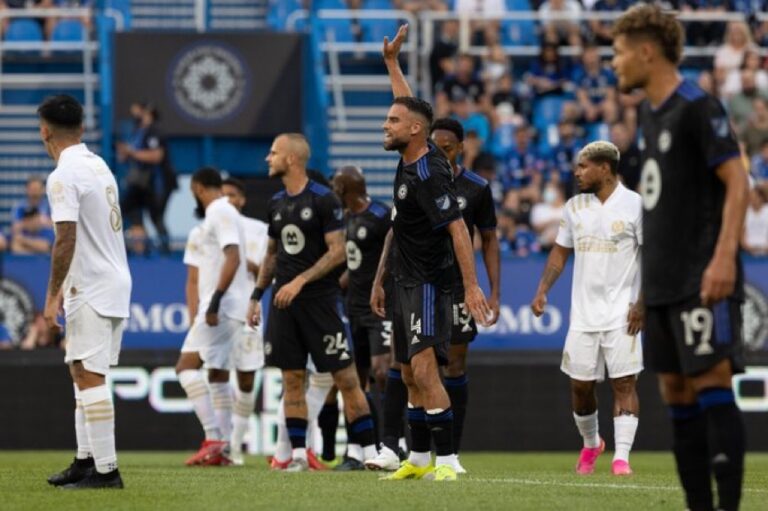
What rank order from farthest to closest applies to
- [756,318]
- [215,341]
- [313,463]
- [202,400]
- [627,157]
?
[627,157]
[756,318]
[215,341]
[202,400]
[313,463]

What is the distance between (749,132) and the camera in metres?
24.1

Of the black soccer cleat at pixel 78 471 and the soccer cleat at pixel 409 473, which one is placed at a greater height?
the black soccer cleat at pixel 78 471

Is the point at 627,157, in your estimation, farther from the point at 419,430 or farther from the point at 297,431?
the point at 419,430

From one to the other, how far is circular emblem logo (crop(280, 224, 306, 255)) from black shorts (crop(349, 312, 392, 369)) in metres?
1.40

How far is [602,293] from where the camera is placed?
1291cm

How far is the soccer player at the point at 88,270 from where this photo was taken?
9742 millimetres

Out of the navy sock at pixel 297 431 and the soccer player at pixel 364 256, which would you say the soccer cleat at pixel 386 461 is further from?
the soccer player at pixel 364 256

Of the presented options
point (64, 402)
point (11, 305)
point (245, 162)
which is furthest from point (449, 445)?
point (245, 162)

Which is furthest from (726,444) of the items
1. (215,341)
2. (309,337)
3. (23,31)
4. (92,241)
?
(23,31)

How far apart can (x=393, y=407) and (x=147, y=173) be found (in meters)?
12.0

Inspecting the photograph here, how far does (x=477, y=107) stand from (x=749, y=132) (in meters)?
4.08

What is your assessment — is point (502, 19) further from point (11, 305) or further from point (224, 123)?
point (11, 305)

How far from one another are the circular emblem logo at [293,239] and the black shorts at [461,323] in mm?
1500

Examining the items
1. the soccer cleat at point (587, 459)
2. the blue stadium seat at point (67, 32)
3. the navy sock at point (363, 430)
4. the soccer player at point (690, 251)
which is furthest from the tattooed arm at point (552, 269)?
the blue stadium seat at point (67, 32)
